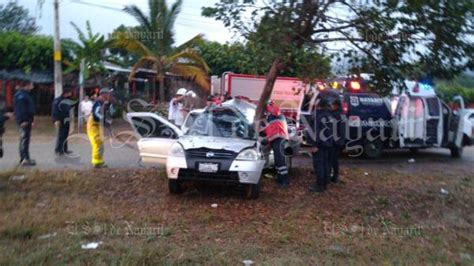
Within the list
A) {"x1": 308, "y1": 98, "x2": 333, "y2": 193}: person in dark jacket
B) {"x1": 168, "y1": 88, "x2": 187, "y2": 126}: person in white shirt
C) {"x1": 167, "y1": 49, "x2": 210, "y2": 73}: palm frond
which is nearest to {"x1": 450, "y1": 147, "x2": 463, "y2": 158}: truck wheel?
{"x1": 308, "y1": 98, "x2": 333, "y2": 193}: person in dark jacket

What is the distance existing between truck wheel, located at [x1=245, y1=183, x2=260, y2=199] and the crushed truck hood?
64 centimetres

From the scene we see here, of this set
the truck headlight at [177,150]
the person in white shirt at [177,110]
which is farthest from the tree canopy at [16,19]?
the truck headlight at [177,150]

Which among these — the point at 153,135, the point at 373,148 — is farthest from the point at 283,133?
the point at 373,148

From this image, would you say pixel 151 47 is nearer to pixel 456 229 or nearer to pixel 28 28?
pixel 456 229

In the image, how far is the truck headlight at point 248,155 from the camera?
8117 mm

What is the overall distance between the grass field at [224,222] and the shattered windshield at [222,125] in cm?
97

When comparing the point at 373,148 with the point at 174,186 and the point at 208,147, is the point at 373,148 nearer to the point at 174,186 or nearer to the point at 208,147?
the point at 208,147

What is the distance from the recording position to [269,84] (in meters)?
9.61

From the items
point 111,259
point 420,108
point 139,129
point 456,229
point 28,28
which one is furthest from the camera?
point 28,28

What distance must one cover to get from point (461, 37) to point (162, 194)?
5.37 m

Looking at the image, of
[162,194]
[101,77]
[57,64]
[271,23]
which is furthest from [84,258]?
[101,77]

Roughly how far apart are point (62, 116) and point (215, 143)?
5259 mm

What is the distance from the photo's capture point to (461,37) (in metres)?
7.96

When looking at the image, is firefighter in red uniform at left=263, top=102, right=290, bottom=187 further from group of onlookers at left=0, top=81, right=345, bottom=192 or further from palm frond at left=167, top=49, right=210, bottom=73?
palm frond at left=167, top=49, right=210, bottom=73
